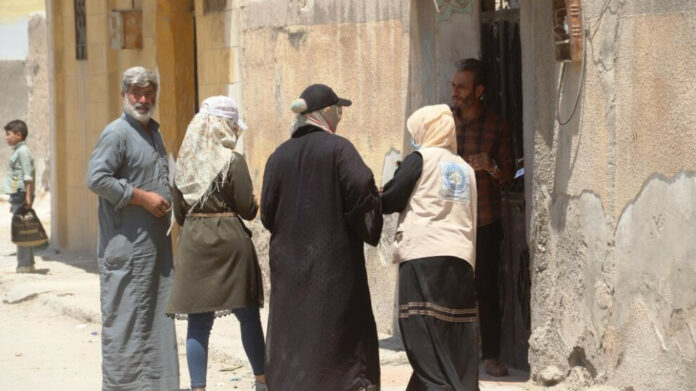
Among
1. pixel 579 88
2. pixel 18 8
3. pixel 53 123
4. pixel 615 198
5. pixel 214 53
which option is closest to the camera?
pixel 615 198

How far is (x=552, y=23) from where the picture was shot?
21.4 ft

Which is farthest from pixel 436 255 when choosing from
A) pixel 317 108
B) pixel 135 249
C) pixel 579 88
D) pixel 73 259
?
pixel 73 259

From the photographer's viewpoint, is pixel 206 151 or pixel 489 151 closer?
pixel 206 151

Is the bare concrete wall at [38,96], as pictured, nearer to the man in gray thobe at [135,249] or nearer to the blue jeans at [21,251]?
the blue jeans at [21,251]

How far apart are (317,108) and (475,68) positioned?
1.71m

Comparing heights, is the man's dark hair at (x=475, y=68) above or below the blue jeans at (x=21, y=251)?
above

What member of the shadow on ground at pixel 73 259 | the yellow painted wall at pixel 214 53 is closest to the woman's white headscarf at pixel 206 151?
the yellow painted wall at pixel 214 53

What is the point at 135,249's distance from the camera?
260 inches

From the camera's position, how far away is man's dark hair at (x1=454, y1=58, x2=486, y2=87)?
716 centimetres

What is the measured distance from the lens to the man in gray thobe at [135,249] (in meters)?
6.56

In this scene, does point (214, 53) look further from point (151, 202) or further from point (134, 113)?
point (151, 202)

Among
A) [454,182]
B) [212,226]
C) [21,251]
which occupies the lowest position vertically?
[21,251]

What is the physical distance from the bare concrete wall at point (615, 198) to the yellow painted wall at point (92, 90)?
566 centimetres

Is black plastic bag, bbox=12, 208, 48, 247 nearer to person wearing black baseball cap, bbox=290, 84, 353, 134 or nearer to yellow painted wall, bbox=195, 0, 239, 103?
yellow painted wall, bbox=195, 0, 239, 103
